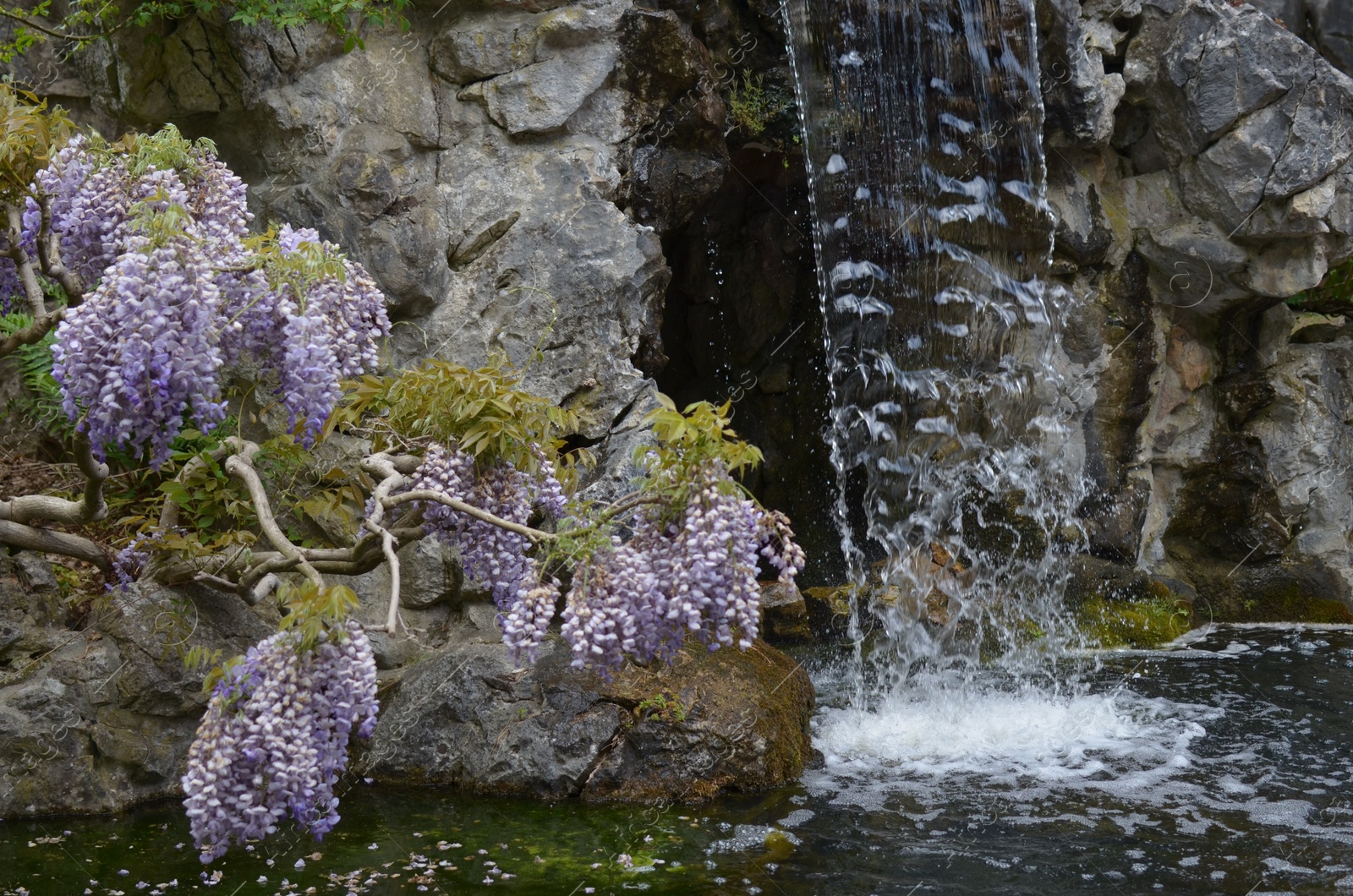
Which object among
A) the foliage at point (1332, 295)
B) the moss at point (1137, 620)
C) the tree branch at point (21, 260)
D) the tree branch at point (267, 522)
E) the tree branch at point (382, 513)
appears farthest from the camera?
the foliage at point (1332, 295)

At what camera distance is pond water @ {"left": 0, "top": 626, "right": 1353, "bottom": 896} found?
154 inches

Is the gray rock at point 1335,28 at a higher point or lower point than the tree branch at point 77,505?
higher

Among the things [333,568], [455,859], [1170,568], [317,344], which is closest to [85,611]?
[333,568]

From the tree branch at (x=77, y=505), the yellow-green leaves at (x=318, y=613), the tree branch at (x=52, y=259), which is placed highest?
the tree branch at (x=52, y=259)

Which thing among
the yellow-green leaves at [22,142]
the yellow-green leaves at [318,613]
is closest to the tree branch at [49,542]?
the yellow-green leaves at [22,142]

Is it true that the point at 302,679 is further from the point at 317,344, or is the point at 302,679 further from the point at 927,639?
the point at 927,639

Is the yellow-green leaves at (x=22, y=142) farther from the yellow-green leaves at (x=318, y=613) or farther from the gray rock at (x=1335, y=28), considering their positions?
the gray rock at (x=1335, y=28)

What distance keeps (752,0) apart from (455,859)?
17.4 feet

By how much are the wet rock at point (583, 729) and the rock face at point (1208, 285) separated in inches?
167

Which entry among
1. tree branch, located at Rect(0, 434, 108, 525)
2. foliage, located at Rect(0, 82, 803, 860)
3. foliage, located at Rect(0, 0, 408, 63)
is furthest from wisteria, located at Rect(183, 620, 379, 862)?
foliage, located at Rect(0, 0, 408, 63)

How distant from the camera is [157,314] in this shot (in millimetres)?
3070

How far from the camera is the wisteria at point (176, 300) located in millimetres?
3082

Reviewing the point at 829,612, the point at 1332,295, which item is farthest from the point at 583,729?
the point at 1332,295

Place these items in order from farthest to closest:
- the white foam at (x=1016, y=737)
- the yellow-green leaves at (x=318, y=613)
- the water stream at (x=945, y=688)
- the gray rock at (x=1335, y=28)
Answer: the gray rock at (x=1335, y=28), the white foam at (x=1016, y=737), the water stream at (x=945, y=688), the yellow-green leaves at (x=318, y=613)
